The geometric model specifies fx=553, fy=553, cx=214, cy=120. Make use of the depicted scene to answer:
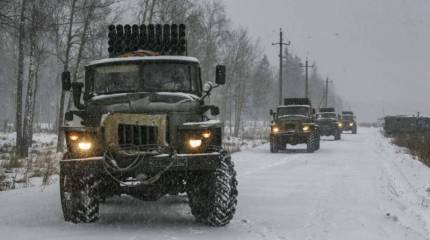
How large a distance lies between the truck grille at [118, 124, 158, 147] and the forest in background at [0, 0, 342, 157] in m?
8.01

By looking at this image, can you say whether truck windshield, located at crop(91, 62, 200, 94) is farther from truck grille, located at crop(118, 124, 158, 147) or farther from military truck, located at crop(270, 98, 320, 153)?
military truck, located at crop(270, 98, 320, 153)

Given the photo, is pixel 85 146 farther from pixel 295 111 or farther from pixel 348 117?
pixel 348 117

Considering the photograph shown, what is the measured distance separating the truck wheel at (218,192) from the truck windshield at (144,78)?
1.61 m

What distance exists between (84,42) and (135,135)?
2008cm

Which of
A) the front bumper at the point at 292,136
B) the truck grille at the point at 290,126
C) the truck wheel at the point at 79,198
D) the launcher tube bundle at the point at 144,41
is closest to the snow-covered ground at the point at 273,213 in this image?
the truck wheel at the point at 79,198

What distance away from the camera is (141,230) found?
6.79 meters

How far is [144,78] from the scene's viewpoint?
26.5ft

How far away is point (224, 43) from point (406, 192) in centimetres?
4314

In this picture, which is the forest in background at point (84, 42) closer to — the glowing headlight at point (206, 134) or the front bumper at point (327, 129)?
the glowing headlight at point (206, 134)

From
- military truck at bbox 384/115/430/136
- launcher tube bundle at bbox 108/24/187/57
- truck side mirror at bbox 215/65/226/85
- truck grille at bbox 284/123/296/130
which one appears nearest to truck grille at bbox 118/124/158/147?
truck side mirror at bbox 215/65/226/85

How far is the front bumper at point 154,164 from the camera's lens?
6.61 metres

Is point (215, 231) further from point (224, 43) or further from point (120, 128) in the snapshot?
point (224, 43)

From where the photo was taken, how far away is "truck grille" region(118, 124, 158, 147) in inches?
265

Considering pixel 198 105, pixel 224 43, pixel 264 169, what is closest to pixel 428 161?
pixel 264 169
